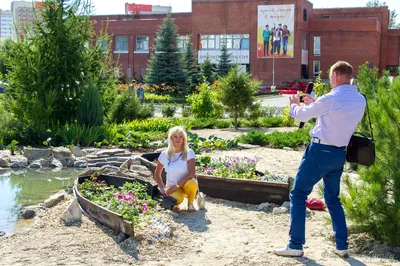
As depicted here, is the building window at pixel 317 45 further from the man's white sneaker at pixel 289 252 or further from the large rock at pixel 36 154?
the man's white sneaker at pixel 289 252

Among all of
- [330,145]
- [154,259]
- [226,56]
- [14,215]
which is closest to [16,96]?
[14,215]

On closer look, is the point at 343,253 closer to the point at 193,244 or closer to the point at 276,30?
the point at 193,244

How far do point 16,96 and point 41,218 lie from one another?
31.1 feet

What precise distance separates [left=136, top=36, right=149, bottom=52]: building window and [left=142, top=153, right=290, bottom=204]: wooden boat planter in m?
61.6

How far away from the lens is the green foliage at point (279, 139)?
15.0 metres

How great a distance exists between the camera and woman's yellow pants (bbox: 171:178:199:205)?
26.2 feet

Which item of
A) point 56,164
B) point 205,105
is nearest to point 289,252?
point 56,164

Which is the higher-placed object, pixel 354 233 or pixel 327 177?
pixel 327 177

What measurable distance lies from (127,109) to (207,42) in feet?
150

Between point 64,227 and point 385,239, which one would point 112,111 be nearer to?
point 64,227

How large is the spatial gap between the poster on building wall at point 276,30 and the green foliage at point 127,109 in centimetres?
4360

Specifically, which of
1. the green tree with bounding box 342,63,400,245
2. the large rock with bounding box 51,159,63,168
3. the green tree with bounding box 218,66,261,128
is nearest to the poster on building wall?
the green tree with bounding box 218,66,261,128

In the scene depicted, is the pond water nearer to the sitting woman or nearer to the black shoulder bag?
the sitting woman

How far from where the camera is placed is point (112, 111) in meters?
19.9
